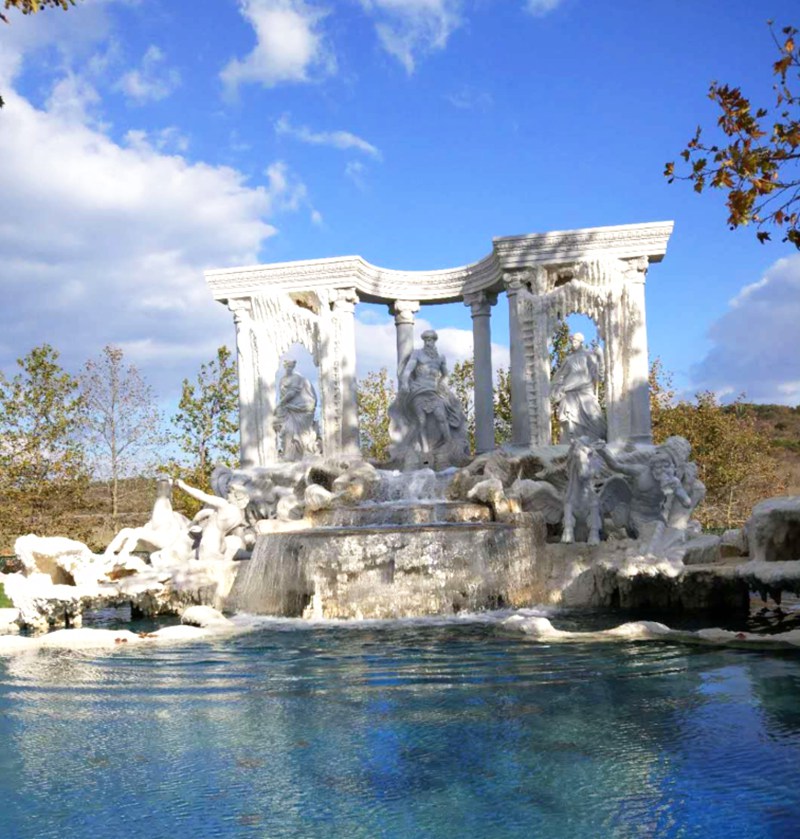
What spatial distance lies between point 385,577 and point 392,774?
5.90m

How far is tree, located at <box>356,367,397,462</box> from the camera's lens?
85.7 feet

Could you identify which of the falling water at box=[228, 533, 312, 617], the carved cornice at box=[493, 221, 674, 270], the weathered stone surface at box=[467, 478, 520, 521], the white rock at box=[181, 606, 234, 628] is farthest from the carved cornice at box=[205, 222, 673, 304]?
the white rock at box=[181, 606, 234, 628]

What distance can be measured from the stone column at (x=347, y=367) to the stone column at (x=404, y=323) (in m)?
1.43

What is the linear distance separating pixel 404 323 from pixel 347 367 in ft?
6.48

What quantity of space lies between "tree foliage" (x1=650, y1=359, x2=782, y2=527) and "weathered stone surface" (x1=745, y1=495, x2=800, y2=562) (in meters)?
12.7

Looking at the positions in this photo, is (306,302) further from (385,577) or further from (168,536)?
(385,577)

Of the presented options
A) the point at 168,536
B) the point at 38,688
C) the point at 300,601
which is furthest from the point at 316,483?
the point at 38,688

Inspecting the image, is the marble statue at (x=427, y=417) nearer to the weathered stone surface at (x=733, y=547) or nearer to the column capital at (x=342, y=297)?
the column capital at (x=342, y=297)

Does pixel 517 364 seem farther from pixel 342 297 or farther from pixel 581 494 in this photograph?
A: pixel 581 494

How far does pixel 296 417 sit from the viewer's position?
54.0ft

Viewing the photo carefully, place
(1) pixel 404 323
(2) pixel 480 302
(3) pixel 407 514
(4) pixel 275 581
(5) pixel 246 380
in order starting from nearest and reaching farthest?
1. (4) pixel 275 581
2. (3) pixel 407 514
3. (5) pixel 246 380
4. (2) pixel 480 302
5. (1) pixel 404 323

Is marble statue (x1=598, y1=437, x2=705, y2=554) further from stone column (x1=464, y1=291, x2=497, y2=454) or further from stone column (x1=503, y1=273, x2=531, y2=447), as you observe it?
stone column (x1=464, y1=291, x2=497, y2=454)

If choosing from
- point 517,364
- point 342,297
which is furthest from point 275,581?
point 342,297

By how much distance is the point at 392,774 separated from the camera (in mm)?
4371
